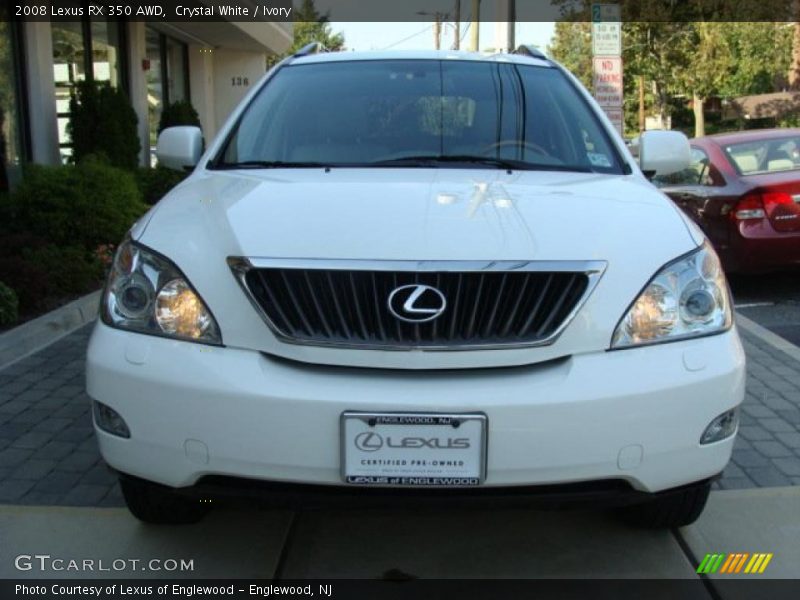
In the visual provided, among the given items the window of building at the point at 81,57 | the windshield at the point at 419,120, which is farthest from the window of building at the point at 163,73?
the windshield at the point at 419,120

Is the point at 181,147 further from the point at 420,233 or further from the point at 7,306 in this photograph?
the point at 7,306

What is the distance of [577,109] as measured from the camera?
12.3 feet

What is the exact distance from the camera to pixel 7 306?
5.34 m

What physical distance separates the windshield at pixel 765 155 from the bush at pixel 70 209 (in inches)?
215

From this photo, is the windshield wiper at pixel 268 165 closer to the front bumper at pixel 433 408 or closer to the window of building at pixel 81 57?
the front bumper at pixel 433 408

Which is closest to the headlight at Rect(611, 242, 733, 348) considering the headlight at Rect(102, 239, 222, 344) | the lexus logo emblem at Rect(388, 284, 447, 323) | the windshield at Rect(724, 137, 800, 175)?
the lexus logo emblem at Rect(388, 284, 447, 323)

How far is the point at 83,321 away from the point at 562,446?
4.65 meters

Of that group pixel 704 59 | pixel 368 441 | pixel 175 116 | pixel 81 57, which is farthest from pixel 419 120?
pixel 704 59

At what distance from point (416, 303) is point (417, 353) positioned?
135 mm

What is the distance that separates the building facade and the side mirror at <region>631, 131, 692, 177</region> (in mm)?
6742

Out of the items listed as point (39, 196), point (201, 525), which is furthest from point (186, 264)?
point (39, 196)

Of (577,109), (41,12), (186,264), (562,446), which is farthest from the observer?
(41,12)

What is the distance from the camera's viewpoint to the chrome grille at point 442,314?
2.30 metres

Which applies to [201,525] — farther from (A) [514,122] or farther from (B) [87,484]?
(A) [514,122]
